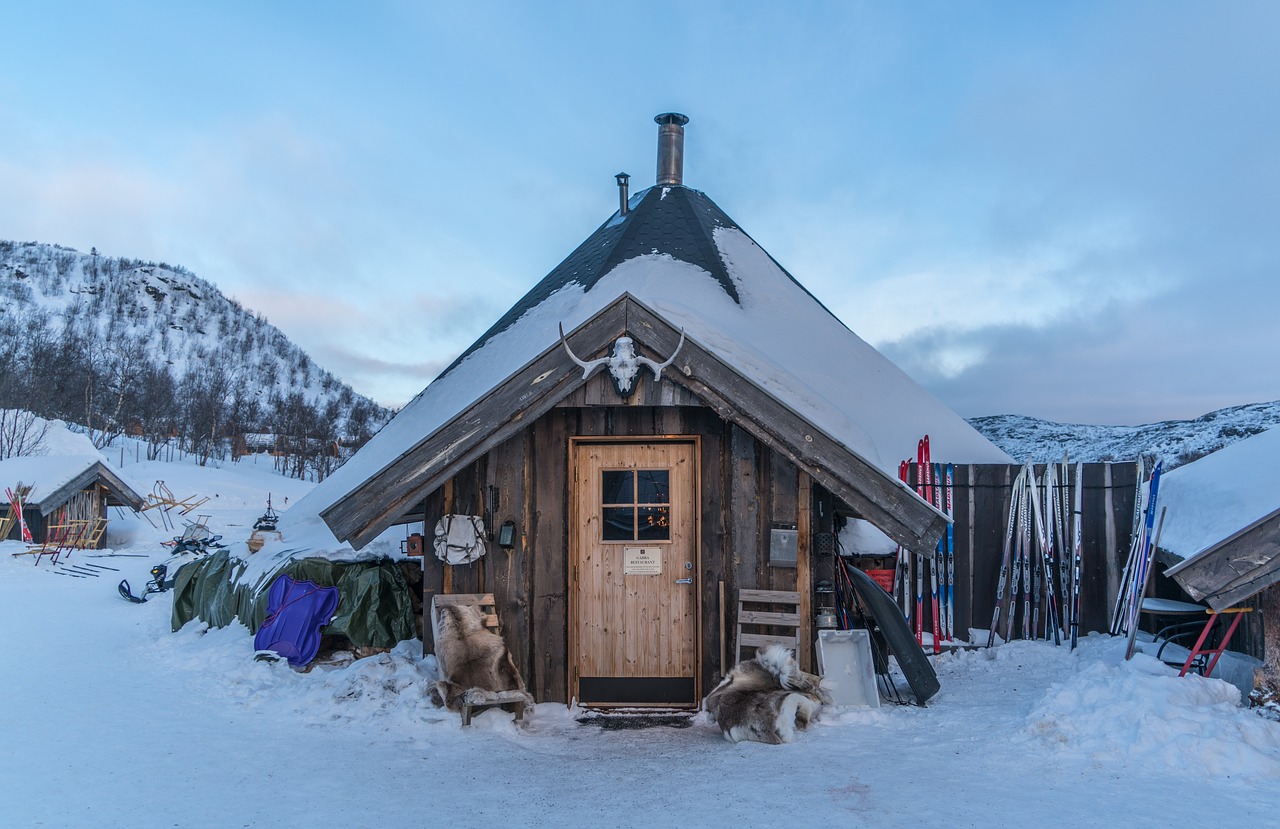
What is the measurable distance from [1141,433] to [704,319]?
28958mm

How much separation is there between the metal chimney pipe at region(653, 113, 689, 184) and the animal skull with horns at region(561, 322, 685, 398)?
664 cm

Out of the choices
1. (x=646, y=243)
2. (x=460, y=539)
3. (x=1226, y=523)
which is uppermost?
(x=646, y=243)

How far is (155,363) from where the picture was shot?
78438 mm

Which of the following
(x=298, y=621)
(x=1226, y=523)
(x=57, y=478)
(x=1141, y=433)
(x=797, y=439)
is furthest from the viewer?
(x=1141, y=433)

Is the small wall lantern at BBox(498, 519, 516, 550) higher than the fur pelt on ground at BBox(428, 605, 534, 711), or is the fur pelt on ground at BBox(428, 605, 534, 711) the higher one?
the small wall lantern at BBox(498, 519, 516, 550)

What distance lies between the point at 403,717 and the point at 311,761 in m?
0.84

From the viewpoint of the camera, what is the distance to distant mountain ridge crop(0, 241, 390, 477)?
52.9 meters

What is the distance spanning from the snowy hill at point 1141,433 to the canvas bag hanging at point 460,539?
72.9ft

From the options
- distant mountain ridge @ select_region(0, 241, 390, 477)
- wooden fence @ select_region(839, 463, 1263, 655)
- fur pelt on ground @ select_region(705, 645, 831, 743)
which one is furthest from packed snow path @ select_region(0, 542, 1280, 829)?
distant mountain ridge @ select_region(0, 241, 390, 477)

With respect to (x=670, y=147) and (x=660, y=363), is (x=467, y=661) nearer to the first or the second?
(x=660, y=363)

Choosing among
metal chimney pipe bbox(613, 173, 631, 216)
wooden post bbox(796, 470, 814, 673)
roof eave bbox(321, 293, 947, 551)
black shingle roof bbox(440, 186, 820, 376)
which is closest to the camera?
roof eave bbox(321, 293, 947, 551)

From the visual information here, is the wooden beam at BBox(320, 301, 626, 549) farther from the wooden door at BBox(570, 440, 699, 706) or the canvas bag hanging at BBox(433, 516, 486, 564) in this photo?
the wooden door at BBox(570, 440, 699, 706)

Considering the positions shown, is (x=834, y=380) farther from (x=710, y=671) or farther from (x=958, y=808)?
(x=958, y=808)

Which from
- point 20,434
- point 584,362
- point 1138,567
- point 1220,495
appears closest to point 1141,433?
point 1220,495
